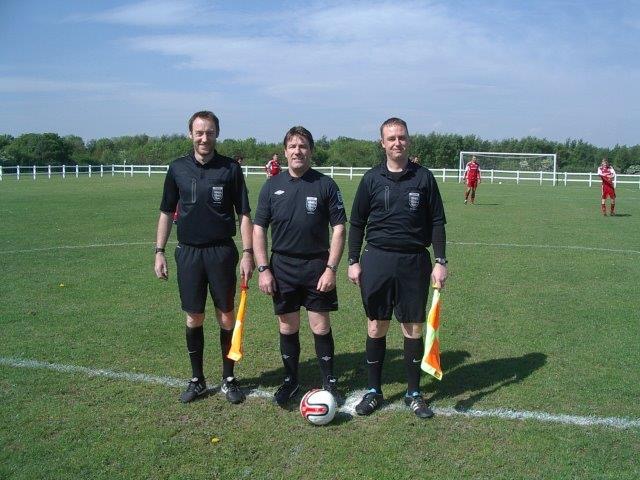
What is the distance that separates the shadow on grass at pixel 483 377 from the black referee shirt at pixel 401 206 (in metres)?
1.23

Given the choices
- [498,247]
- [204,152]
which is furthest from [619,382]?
[498,247]

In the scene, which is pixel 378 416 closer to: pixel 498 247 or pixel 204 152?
pixel 204 152

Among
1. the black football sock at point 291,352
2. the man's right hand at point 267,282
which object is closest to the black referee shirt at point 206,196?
the man's right hand at point 267,282

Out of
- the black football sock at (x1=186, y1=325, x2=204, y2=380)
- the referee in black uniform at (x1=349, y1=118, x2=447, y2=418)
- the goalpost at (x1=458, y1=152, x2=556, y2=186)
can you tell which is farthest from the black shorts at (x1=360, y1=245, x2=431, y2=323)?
the goalpost at (x1=458, y1=152, x2=556, y2=186)

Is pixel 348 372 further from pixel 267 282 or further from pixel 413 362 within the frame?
pixel 267 282

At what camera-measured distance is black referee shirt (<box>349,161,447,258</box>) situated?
436 cm

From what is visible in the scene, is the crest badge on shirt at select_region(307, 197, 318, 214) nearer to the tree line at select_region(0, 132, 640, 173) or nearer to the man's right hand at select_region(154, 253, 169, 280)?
the man's right hand at select_region(154, 253, 169, 280)

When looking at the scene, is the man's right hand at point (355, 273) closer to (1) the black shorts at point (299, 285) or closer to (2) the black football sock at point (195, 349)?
(1) the black shorts at point (299, 285)

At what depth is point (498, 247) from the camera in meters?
12.1

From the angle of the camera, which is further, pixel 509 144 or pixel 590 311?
pixel 509 144

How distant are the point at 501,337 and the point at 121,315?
4.14 metres

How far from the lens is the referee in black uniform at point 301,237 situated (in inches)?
172

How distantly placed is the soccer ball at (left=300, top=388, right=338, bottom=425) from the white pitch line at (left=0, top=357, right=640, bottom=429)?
243 mm

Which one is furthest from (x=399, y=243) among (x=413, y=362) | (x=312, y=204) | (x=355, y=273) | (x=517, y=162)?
(x=517, y=162)
